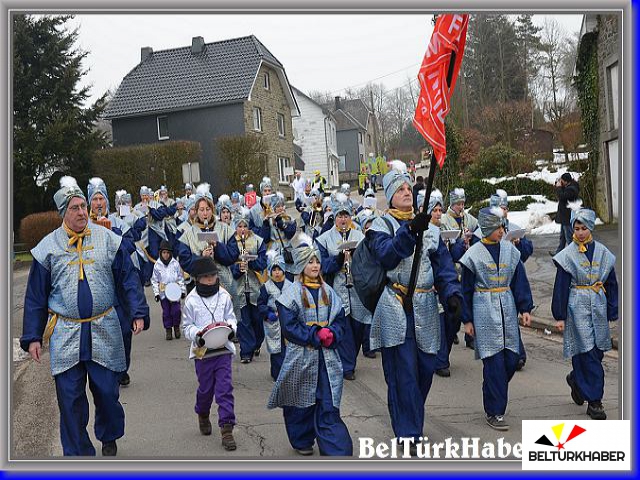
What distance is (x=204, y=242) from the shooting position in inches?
323

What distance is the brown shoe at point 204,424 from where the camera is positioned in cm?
609

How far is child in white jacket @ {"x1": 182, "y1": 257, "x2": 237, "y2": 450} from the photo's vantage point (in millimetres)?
5793

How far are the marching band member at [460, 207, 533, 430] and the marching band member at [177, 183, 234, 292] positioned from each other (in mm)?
3188

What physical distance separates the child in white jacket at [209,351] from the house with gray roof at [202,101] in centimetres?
2324

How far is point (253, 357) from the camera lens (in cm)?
920

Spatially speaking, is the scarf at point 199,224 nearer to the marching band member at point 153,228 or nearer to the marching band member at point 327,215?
the marching band member at point 327,215

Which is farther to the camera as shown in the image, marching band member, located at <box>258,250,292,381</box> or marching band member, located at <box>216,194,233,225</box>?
marching band member, located at <box>216,194,233,225</box>

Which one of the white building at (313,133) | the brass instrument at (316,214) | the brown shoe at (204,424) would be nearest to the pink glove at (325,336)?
the brown shoe at (204,424)

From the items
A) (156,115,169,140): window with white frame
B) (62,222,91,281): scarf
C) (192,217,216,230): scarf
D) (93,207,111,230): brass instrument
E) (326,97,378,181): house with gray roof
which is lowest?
(62,222,91,281): scarf

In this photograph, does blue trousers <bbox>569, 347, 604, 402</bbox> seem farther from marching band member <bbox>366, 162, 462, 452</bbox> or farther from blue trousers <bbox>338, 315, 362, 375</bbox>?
blue trousers <bbox>338, 315, 362, 375</bbox>

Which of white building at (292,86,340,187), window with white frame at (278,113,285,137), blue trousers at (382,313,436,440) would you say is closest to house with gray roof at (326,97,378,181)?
white building at (292,86,340,187)
